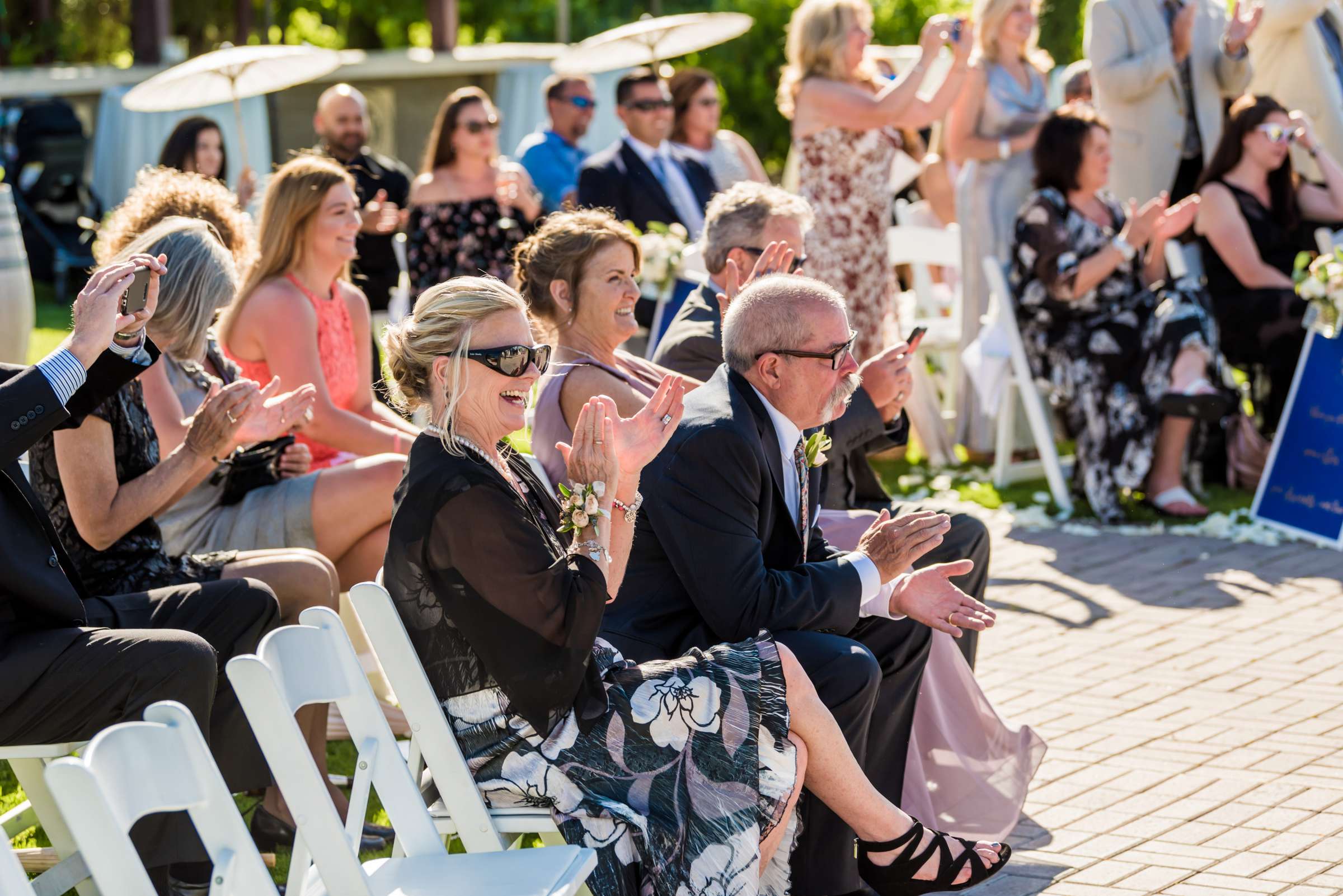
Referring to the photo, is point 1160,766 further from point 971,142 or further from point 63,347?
point 971,142

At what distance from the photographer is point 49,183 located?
1547cm

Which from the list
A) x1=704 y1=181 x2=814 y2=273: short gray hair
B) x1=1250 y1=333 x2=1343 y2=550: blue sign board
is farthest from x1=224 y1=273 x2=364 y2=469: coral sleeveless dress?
x1=1250 y1=333 x2=1343 y2=550: blue sign board

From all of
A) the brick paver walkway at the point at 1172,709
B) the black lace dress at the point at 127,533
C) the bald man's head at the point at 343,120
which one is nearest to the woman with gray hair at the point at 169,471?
the black lace dress at the point at 127,533

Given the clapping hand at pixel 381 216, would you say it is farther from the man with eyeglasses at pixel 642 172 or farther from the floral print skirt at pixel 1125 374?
the floral print skirt at pixel 1125 374

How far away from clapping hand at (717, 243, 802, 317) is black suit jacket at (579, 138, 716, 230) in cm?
315

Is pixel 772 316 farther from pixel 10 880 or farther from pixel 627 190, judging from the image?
pixel 627 190

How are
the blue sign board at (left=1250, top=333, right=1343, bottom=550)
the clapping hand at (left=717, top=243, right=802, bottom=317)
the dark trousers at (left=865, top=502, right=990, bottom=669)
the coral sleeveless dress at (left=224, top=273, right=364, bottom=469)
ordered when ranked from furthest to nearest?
1. the blue sign board at (left=1250, top=333, right=1343, bottom=550)
2. the coral sleeveless dress at (left=224, top=273, right=364, bottom=469)
3. the clapping hand at (left=717, top=243, right=802, bottom=317)
4. the dark trousers at (left=865, top=502, right=990, bottom=669)

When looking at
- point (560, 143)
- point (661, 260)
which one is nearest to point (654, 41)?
point (560, 143)

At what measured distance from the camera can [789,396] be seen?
3557 mm

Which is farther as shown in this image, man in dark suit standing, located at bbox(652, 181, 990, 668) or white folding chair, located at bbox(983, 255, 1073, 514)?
white folding chair, located at bbox(983, 255, 1073, 514)

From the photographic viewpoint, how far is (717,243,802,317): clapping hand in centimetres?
455

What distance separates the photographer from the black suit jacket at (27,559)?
293 centimetres

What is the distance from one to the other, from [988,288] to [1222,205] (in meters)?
1.28

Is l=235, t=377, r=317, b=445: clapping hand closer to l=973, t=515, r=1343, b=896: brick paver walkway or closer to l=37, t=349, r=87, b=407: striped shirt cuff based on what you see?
l=37, t=349, r=87, b=407: striped shirt cuff
